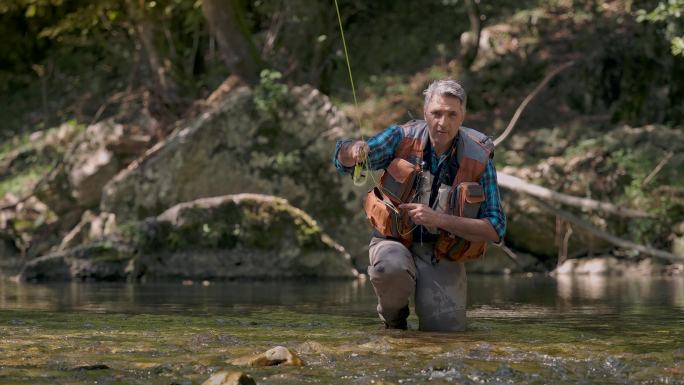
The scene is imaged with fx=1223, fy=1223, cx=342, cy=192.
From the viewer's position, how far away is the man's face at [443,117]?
626cm

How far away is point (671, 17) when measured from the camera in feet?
52.1

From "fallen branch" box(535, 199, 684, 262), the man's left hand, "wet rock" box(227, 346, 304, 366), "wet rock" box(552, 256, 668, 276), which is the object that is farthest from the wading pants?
"wet rock" box(552, 256, 668, 276)

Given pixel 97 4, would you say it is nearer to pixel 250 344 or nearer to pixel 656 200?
pixel 656 200

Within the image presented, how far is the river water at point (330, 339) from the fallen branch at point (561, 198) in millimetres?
2847

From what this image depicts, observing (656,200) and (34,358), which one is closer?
(34,358)

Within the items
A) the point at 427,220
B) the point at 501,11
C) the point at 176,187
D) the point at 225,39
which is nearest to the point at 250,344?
the point at 427,220

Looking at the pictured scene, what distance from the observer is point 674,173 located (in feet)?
51.6

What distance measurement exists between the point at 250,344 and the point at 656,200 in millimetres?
10309

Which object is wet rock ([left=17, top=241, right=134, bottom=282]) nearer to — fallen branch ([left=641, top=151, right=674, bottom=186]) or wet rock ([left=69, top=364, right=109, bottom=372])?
fallen branch ([left=641, top=151, right=674, bottom=186])

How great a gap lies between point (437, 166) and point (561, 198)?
740cm

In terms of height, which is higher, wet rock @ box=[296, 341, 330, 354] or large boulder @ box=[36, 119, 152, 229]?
large boulder @ box=[36, 119, 152, 229]

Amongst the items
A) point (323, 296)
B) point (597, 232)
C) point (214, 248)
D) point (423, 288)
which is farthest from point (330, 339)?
point (597, 232)

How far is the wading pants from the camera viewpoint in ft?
21.1

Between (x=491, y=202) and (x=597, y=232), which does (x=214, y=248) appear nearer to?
(x=597, y=232)
